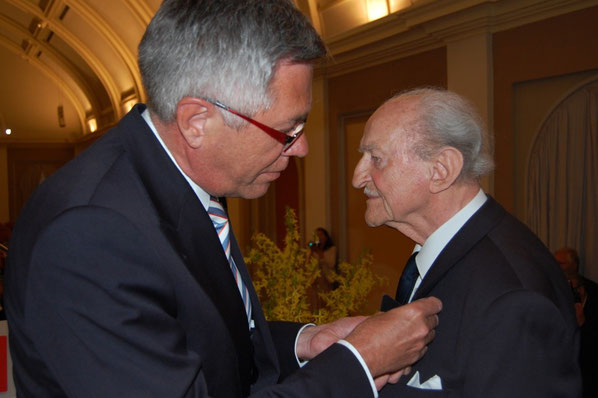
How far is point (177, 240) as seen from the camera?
1293 mm

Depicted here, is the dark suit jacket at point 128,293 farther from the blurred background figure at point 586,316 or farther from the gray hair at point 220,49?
the blurred background figure at point 586,316

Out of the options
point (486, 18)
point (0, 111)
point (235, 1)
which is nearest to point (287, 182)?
point (486, 18)

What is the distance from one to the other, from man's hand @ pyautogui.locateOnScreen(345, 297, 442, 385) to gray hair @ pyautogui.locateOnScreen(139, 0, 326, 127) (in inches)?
24.3

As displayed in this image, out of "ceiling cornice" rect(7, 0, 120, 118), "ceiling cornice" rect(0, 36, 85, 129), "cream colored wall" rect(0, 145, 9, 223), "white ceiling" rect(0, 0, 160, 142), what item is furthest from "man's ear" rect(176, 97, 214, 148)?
"cream colored wall" rect(0, 145, 9, 223)

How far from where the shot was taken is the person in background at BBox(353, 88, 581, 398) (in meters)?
1.37

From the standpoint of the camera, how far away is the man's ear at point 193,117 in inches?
53.6

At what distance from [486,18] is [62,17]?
40.0 feet

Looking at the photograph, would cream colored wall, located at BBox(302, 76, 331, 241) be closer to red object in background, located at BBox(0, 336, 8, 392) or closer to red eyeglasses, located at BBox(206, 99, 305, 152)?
red object in background, located at BBox(0, 336, 8, 392)

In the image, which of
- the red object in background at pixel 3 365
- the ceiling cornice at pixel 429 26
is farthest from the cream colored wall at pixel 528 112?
the red object in background at pixel 3 365

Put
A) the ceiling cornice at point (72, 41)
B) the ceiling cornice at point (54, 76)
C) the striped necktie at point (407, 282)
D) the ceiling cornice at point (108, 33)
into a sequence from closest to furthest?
1. the striped necktie at point (407, 282)
2. the ceiling cornice at point (108, 33)
3. the ceiling cornice at point (72, 41)
4. the ceiling cornice at point (54, 76)

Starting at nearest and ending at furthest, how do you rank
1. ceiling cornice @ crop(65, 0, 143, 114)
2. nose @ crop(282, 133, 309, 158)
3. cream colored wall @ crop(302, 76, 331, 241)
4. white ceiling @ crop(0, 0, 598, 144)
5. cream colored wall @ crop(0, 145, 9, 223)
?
1. nose @ crop(282, 133, 309, 158)
2. white ceiling @ crop(0, 0, 598, 144)
3. cream colored wall @ crop(302, 76, 331, 241)
4. ceiling cornice @ crop(65, 0, 143, 114)
5. cream colored wall @ crop(0, 145, 9, 223)

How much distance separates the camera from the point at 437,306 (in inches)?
59.4

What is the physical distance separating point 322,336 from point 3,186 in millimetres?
20584

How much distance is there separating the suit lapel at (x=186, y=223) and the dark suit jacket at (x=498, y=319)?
1.82 ft
